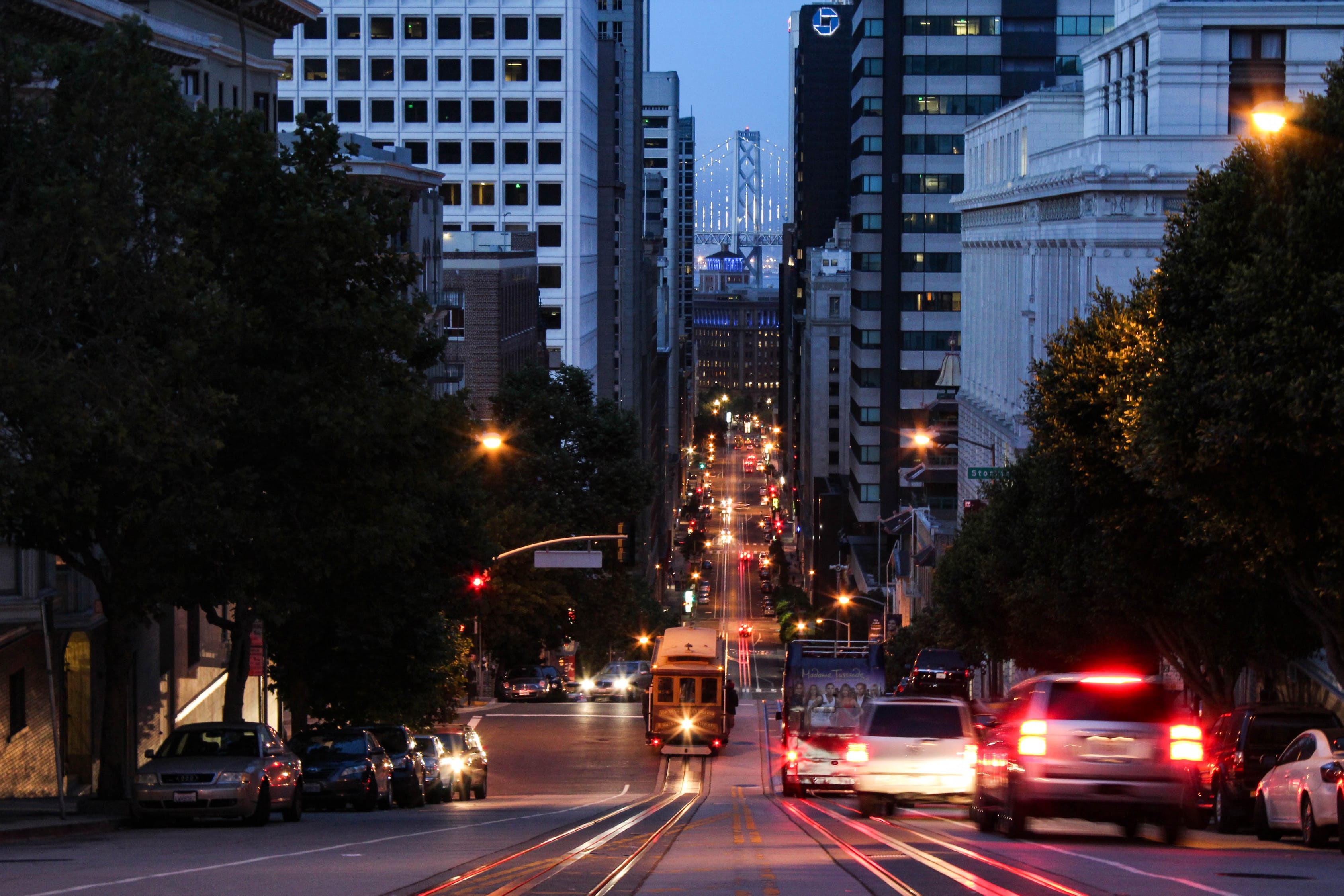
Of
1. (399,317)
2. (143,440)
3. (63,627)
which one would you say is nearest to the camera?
(143,440)

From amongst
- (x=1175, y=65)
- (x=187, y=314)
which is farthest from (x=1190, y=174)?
(x=187, y=314)

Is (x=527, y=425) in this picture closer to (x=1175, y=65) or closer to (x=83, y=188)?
(x=1175, y=65)

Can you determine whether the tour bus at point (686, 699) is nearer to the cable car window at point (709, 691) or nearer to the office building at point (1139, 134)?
the cable car window at point (709, 691)

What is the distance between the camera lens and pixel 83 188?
1850cm

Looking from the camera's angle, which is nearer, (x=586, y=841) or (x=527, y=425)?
(x=586, y=841)

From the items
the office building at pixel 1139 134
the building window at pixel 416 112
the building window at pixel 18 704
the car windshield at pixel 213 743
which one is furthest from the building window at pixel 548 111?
the car windshield at pixel 213 743

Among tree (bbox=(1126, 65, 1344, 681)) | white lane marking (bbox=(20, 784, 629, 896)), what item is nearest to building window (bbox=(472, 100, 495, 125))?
→ white lane marking (bbox=(20, 784, 629, 896))

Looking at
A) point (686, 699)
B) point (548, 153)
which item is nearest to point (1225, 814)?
point (686, 699)

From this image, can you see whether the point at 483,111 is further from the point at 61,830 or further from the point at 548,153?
the point at 61,830

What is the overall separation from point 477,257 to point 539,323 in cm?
2110

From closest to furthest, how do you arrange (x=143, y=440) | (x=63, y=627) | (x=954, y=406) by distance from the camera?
(x=143, y=440), (x=63, y=627), (x=954, y=406)

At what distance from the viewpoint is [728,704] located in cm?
4956

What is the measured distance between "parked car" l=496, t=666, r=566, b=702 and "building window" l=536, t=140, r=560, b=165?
42.4 meters

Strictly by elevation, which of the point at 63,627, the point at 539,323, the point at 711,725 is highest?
the point at 539,323
